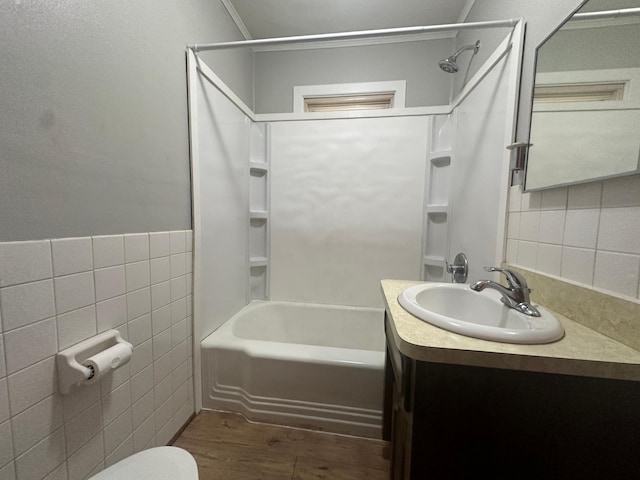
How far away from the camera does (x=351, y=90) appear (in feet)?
6.81

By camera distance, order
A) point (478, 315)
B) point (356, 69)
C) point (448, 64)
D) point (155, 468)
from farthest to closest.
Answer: point (356, 69)
point (448, 64)
point (478, 315)
point (155, 468)

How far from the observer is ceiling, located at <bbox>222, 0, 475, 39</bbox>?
65.4 inches

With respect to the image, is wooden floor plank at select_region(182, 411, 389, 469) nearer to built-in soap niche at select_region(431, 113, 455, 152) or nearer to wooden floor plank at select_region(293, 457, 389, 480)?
wooden floor plank at select_region(293, 457, 389, 480)

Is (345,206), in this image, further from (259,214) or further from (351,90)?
(351,90)

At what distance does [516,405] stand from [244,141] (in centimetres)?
212

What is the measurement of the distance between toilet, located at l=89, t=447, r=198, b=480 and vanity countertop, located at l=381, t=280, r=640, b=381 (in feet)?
2.39

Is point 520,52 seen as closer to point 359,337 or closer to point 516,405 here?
point 516,405

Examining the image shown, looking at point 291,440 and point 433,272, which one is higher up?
point 433,272

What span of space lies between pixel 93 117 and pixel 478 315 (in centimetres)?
152

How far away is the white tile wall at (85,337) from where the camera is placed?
0.65 meters

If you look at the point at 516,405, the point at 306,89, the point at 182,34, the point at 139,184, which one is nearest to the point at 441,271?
the point at 516,405

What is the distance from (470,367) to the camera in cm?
56

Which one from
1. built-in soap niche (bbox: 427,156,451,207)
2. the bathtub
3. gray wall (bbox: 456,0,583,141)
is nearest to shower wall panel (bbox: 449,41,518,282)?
gray wall (bbox: 456,0,583,141)

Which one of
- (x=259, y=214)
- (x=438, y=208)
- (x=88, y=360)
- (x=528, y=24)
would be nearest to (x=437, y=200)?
(x=438, y=208)
